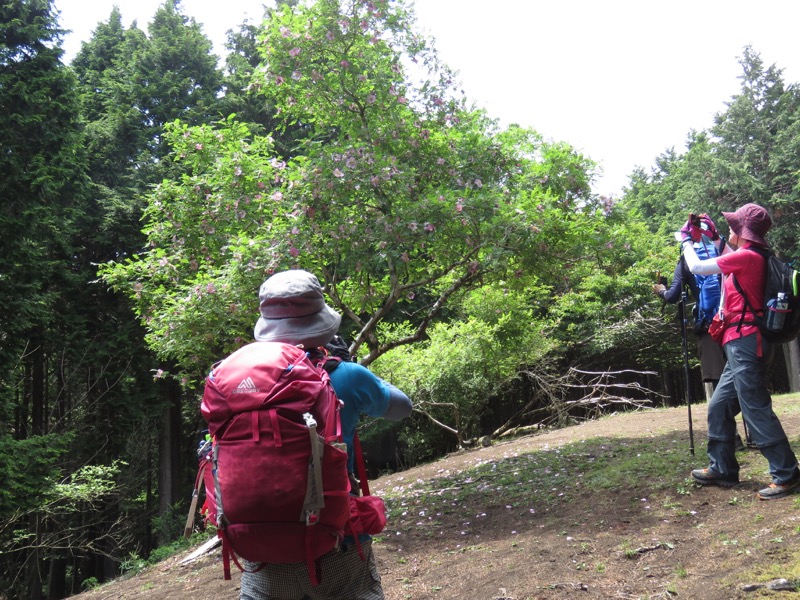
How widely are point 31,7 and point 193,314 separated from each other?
10.9 meters

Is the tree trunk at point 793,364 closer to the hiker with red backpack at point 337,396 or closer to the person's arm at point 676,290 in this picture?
the person's arm at point 676,290

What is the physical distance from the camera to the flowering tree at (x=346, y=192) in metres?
6.49

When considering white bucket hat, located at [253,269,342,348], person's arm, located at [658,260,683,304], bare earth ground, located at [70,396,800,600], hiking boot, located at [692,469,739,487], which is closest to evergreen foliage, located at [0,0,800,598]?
person's arm, located at [658,260,683,304]

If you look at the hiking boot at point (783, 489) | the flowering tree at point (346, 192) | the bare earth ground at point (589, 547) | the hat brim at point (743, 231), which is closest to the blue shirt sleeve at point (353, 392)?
the bare earth ground at point (589, 547)

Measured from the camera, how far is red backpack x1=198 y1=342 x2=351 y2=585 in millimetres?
1690

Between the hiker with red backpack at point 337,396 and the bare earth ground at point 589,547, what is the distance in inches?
72.9

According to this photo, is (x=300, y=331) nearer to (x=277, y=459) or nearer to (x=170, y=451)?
(x=277, y=459)

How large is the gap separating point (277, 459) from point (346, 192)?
5127 mm

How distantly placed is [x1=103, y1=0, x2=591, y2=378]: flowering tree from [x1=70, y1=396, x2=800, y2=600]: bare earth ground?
7.80 ft

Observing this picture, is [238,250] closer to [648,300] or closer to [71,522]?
[71,522]

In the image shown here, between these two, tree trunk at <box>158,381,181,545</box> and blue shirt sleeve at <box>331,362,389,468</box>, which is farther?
tree trunk at <box>158,381,181,545</box>

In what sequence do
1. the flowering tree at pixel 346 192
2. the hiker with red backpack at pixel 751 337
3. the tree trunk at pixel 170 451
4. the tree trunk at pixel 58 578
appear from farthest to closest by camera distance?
the tree trunk at pixel 58 578 < the tree trunk at pixel 170 451 < the flowering tree at pixel 346 192 < the hiker with red backpack at pixel 751 337

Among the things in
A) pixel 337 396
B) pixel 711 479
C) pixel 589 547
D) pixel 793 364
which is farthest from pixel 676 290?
pixel 793 364

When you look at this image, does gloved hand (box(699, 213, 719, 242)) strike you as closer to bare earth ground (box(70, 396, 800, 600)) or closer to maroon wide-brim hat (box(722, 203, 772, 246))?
maroon wide-brim hat (box(722, 203, 772, 246))
